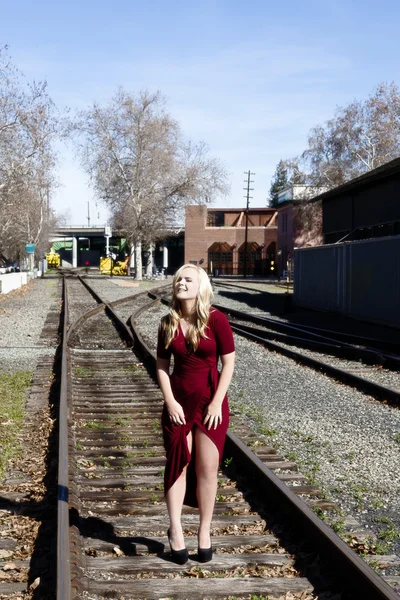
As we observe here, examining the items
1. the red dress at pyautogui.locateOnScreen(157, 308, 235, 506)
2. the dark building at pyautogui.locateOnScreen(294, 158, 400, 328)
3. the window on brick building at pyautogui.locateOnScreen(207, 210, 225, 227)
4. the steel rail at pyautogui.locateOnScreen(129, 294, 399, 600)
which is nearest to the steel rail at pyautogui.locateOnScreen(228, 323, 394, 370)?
Answer: the dark building at pyautogui.locateOnScreen(294, 158, 400, 328)

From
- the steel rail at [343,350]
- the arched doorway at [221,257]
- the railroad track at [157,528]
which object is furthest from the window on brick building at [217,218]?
the railroad track at [157,528]

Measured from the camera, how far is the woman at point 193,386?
15.2 ft

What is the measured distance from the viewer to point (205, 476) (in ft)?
15.8

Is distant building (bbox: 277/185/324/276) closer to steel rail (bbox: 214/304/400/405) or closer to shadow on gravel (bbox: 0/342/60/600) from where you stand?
steel rail (bbox: 214/304/400/405)

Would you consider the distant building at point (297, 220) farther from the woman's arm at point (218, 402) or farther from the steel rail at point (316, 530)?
the woman's arm at point (218, 402)

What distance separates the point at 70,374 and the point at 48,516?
22.5ft

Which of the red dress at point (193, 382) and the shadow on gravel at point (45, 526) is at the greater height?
the red dress at point (193, 382)

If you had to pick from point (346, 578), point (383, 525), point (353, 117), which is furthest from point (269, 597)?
point (353, 117)

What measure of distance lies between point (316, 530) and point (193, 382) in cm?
123

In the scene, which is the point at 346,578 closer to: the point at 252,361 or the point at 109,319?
the point at 252,361

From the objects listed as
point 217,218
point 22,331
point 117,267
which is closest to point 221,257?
point 217,218

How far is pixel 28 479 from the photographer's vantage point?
6871 millimetres

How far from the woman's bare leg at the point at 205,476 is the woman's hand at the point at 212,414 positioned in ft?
0.27

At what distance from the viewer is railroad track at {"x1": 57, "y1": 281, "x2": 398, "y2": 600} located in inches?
177
